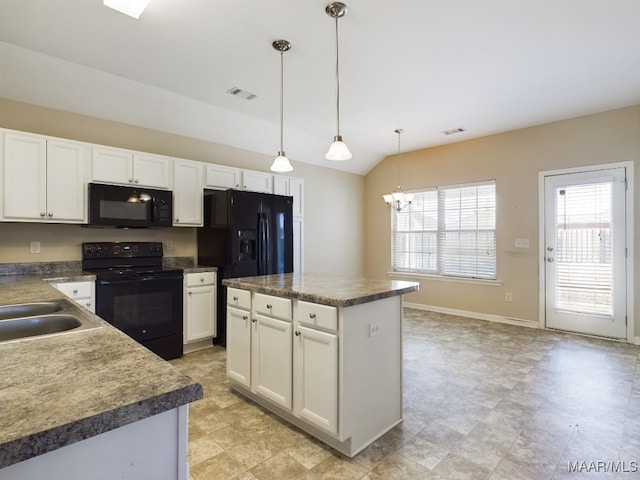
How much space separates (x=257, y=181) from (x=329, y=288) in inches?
105

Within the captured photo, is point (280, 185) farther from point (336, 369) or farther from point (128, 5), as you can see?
point (336, 369)

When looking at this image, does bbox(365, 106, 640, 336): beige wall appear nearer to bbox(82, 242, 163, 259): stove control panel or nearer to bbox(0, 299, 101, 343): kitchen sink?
bbox(82, 242, 163, 259): stove control panel

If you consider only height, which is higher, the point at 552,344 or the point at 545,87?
the point at 545,87

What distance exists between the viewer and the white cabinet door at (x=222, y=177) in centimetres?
405

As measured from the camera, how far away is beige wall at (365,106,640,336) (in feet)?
13.7

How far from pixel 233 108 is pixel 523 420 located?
161 inches

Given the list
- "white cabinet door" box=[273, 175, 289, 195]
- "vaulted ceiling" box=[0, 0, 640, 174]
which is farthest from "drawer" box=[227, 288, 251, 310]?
"white cabinet door" box=[273, 175, 289, 195]

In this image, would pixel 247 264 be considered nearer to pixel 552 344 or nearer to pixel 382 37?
pixel 382 37

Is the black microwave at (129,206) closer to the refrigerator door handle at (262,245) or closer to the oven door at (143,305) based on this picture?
the oven door at (143,305)

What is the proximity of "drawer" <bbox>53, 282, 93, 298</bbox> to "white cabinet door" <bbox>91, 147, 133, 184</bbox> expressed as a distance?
39.6 inches

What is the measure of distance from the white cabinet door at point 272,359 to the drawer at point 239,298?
0.50 ft

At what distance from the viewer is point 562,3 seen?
231 cm

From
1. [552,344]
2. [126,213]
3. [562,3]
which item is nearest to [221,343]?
[126,213]

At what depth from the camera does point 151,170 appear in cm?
358
